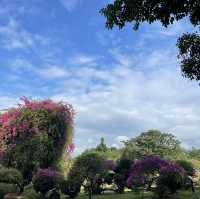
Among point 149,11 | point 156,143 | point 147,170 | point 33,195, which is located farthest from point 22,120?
point 156,143

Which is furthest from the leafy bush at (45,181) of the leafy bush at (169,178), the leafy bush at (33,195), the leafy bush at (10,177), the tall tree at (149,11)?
the tall tree at (149,11)

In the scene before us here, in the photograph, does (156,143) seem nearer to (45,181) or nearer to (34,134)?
(34,134)

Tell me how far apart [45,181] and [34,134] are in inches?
278

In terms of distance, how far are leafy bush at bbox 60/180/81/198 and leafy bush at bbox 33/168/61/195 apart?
20.4 inches

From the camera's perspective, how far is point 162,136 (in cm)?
9069

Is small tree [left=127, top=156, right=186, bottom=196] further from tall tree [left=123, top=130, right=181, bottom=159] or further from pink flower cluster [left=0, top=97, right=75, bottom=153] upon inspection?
tall tree [left=123, top=130, right=181, bottom=159]

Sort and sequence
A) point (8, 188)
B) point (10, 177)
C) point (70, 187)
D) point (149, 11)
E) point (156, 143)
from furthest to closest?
point (156, 143) < point (10, 177) < point (8, 188) < point (70, 187) < point (149, 11)

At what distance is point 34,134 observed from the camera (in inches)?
1362

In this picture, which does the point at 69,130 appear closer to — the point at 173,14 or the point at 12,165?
the point at 12,165

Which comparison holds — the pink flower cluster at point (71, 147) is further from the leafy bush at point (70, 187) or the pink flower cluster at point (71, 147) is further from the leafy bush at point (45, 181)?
the leafy bush at point (70, 187)

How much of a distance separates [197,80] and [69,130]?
80.4ft

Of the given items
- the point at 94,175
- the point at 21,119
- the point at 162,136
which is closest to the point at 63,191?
the point at 94,175

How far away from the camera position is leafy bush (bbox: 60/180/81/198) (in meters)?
27.8

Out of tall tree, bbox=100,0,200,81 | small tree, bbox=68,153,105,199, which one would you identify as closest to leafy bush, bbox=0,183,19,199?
small tree, bbox=68,153,105,199
